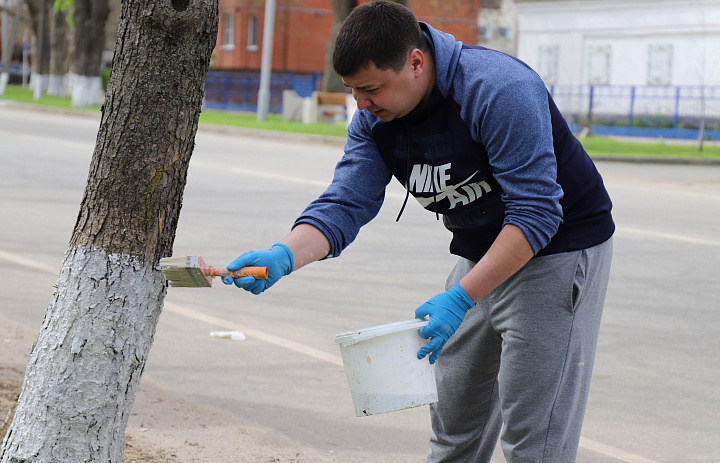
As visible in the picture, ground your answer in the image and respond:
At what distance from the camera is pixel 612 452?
3934 millimetres

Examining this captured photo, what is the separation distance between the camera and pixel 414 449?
3898 millimetres

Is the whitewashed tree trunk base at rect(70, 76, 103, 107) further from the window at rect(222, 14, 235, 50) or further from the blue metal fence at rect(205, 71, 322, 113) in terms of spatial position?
the window at rect(222, 14, 235, 50)

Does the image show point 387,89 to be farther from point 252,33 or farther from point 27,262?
point 252,33

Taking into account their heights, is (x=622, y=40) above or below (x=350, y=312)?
above

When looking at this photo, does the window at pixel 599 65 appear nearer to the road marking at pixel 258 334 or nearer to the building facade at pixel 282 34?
the building facade at pixel 282 34

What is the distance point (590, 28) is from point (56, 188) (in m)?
25.3

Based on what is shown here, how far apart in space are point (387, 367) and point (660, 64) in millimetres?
30188

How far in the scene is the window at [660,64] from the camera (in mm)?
30328

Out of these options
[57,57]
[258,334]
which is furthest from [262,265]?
[57,57]

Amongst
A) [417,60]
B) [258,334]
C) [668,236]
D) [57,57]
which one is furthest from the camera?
[57,57]

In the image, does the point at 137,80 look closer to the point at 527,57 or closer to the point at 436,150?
the point at 436,150

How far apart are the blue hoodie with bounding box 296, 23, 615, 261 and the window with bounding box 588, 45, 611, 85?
30.8 metres

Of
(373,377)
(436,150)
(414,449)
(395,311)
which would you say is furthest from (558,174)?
(395,311)

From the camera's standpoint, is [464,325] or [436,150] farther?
[464,325]
